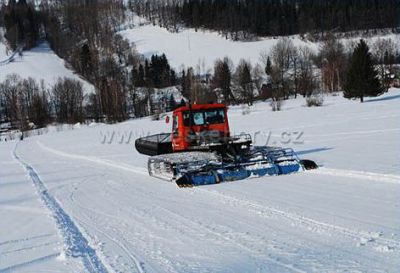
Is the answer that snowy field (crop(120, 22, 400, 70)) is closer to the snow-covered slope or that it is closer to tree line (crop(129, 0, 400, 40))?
tree line (crop(129, 0, 400, 40))

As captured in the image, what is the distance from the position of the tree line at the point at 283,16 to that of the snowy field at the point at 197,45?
400 centimetres

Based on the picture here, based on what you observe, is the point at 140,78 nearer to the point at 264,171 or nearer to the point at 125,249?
the point at 264,171

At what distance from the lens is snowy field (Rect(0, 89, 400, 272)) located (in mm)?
6590

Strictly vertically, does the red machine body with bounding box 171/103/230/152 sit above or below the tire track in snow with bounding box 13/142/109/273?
above

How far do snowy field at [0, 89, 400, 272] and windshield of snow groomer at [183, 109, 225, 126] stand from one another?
2396 millimetres

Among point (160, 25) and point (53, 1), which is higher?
point (53, 1)

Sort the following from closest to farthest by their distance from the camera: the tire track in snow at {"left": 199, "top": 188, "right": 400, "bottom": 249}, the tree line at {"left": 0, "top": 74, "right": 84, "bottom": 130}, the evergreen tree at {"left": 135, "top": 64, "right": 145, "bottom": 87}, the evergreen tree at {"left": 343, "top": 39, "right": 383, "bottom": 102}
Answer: the tire track in snow at {"left": 199, "top": 188, "right": 400, "bottom": 249} < the evergreen tree at {"left": 343, "top": 39, "right": 383, "bottom": 102} < the tree line at {"left": 0, "top": 74, "right": 84, "bottom": 130} < the evergreen tree at {"left": 135, "top": 64, "right": 145, "bottom": 87}

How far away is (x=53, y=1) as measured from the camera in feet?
578

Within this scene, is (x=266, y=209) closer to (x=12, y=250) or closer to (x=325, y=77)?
(x=12, y=250)

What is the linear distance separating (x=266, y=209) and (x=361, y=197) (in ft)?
6.98

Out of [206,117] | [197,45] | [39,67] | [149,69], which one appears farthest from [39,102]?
[206,117]

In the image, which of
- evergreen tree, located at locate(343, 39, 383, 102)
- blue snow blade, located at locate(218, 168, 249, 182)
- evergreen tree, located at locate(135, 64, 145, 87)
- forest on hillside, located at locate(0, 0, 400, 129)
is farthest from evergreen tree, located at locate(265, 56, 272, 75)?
blue snow blade, located at locate(218, 168, 249, 182)

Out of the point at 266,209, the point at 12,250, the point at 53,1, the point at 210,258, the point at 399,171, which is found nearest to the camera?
the point at 210,258

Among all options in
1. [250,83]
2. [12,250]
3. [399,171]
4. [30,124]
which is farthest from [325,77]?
[12,250]
